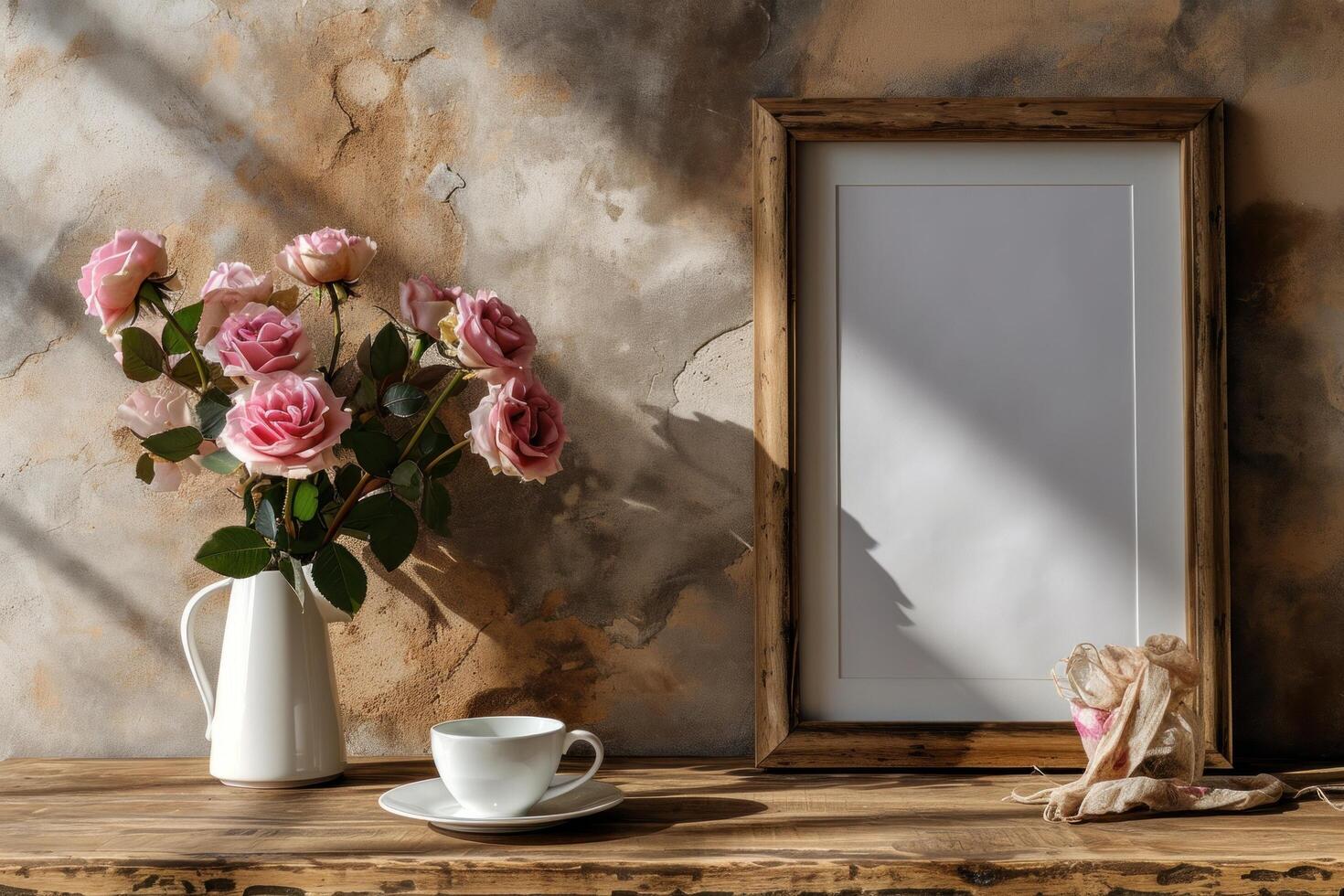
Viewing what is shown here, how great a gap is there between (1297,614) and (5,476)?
1.63 m

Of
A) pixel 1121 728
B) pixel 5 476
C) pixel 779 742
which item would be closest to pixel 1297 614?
pixel 1121 728

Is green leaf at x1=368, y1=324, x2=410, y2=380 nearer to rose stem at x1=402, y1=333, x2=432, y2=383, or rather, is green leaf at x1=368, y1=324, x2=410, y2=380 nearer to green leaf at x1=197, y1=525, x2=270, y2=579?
rose stem at x1=402, y1=333, x2=432, y2=383

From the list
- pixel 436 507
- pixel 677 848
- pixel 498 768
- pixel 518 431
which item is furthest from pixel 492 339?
pixel 677 848

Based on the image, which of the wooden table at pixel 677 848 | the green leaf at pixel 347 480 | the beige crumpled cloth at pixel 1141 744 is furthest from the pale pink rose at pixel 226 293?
the beige crumpled cloth at pixel 1141 744

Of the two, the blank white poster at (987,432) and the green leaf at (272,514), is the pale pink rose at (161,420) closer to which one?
the green leaf at (272,514)

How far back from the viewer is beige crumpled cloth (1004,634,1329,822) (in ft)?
3.33

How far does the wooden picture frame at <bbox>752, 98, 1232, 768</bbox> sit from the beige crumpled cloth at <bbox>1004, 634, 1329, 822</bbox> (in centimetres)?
13

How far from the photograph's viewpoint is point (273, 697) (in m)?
1.14

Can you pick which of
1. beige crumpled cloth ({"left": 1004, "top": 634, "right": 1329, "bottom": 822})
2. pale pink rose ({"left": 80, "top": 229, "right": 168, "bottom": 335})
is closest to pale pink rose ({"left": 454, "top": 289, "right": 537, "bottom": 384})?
pale pink rose ({"left": 80, "top": 229, "right": 168, "bottom": 335})

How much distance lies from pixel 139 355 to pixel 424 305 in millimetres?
306

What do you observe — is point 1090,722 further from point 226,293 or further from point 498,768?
point 226,293

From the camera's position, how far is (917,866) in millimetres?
881

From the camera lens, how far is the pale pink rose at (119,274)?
3.51 ft

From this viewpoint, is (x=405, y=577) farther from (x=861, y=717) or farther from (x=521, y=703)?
(x=861, y=717)
